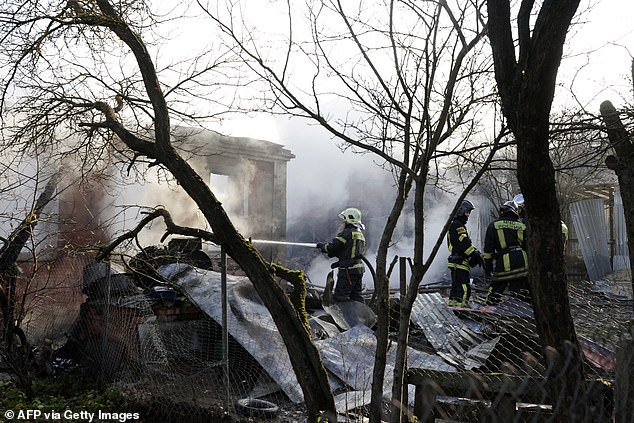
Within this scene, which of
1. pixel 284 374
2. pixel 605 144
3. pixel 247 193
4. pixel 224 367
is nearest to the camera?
pixel 605 144

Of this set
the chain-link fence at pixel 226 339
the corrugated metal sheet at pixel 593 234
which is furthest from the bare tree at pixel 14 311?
the corrugated metal sheet at pixel 593 234

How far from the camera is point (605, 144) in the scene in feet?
15.8

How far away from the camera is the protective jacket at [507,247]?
8.20 meters

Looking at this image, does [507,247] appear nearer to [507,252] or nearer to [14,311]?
[507,252]

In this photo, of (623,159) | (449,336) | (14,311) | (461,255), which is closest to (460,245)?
(461,255)

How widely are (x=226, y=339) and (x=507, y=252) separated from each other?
4626 millimetres

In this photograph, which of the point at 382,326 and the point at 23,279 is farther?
the point at 23,279

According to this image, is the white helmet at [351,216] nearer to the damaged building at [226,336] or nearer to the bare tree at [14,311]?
the damaged building at [226,336]

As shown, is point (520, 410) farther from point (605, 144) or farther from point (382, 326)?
point (605, 144)

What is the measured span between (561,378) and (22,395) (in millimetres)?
5730

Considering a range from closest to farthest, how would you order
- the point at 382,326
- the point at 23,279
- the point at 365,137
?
the point at 382,326 → the point at 365,137 → the point at 23,279

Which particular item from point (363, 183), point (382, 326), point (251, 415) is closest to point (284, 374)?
point (251, 415)

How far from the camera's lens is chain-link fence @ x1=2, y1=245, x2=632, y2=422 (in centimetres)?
540

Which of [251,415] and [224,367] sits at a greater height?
[224,367]
